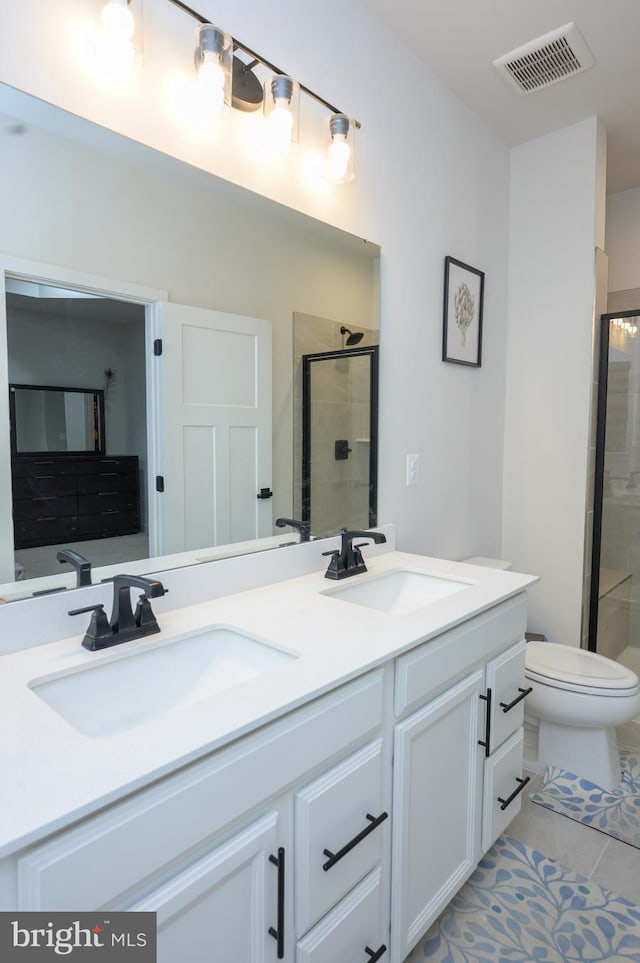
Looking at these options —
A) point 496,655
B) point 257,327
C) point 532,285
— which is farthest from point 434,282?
point 496,655

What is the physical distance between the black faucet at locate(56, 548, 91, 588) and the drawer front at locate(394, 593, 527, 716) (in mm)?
670

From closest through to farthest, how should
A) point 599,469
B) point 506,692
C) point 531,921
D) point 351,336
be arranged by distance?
point 531,921 → point 506,692 → point 351,336 → point 599,469

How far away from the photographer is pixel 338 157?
162 centimetres

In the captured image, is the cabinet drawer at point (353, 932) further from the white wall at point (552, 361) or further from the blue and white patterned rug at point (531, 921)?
the white wall at point (552, 361)

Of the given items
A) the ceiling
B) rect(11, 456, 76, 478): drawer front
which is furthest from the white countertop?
the ceiling

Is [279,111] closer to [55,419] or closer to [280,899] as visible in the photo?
[55,419]

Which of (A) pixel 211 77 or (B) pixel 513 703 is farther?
(B) pixel 513 703

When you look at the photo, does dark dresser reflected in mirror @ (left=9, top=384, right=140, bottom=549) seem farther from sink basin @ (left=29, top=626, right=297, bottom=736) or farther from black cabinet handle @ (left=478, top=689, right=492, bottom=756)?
black cabinet handle @ (left=478, top=689, right=492, bottom=756)

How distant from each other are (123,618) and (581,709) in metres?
1.57

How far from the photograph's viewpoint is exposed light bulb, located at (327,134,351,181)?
1.61m

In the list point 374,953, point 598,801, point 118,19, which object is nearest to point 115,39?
point 118,19

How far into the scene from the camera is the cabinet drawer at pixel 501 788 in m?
1.44

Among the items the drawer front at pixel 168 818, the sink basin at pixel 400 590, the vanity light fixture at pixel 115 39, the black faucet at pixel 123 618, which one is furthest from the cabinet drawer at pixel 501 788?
the vanity light fixture at pixel 115 39

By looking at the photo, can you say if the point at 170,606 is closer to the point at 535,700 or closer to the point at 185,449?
the point at 185,449
